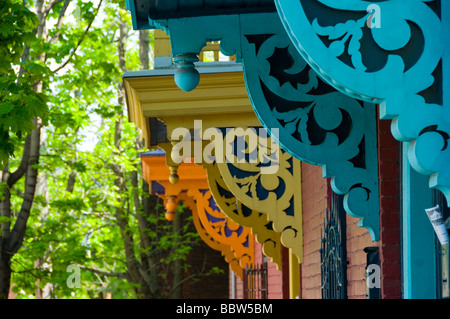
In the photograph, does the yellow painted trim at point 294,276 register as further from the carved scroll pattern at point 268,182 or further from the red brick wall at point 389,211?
the red brick wall at point 389,211

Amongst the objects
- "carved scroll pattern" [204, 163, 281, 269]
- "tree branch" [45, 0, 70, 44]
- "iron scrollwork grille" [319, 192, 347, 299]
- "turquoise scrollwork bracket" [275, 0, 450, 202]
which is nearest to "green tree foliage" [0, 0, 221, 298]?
"tree branch" [45, 0, 70, 44]

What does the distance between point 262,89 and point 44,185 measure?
1857 centimetres

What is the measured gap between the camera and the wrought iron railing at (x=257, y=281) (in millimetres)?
10820

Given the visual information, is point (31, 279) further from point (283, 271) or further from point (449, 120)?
point (449, 120)

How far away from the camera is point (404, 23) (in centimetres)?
260

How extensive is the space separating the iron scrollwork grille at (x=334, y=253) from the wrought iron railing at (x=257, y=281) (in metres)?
4.85

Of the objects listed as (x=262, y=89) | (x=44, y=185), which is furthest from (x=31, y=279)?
(x=262, y=89)

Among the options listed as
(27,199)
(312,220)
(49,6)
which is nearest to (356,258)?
(312,220)

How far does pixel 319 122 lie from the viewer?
12.4 ft

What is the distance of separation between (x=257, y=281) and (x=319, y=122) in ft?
25.8
